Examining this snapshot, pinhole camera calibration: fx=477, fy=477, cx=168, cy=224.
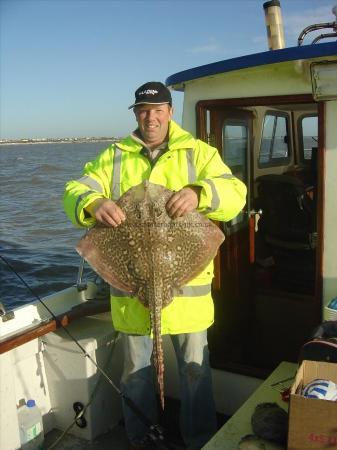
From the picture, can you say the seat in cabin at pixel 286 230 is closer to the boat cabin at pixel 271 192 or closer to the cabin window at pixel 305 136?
the boat cabin at pixel 271 192

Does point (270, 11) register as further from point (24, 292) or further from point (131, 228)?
point (24, 292)

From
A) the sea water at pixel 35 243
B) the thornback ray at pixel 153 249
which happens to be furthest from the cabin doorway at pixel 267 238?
the sea water at pixel 35 243

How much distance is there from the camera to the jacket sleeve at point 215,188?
316 cm

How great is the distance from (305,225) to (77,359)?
380 centimetres

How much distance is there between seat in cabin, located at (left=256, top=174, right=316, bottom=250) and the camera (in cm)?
655

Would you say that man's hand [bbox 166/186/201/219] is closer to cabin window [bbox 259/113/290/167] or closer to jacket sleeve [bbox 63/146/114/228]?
jacket sleeve [bbox 63/146/114/228]

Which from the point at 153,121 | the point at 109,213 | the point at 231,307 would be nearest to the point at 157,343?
the point at 109,213

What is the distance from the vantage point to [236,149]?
17.0 ft

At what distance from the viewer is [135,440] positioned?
394cm

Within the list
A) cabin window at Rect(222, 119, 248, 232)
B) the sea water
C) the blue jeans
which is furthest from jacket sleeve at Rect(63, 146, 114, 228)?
the sea water

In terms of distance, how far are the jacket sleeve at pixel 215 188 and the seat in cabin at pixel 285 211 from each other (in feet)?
10.1

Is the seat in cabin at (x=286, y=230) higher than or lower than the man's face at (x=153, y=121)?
lower

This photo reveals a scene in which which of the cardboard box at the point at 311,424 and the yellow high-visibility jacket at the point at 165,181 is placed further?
the yellow high-visibility jacket at the point at 165,181

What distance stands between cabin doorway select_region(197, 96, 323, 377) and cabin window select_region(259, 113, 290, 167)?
1 centimetres
